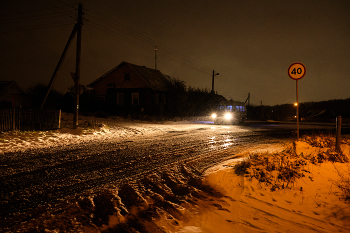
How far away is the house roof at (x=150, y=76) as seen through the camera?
33.9m

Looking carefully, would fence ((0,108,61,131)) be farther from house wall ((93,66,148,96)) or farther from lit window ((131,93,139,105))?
lit window ((131,93,139,105))

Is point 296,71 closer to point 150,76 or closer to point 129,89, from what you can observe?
point 129,89

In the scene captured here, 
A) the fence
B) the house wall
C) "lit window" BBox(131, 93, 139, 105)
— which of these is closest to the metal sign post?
the fence

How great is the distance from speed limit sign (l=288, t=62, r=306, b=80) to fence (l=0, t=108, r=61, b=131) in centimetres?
1204

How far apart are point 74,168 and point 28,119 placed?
27.7 feet

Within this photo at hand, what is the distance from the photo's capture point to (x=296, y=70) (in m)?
7.74

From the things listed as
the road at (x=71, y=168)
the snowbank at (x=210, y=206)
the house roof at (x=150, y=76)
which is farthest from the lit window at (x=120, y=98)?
the snowbank at (x=210, y=206)

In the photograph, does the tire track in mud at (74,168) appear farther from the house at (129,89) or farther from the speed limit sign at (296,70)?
the house at (129,89)

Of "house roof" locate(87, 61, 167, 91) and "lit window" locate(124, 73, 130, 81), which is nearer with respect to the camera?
"house roof" locate(87, 61, 167, 91)

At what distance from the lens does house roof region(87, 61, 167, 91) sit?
3388 cm

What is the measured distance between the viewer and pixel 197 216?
141 inches

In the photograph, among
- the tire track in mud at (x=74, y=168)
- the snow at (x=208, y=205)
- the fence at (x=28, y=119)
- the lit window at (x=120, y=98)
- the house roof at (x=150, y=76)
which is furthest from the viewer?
the lit window at (x=120, y=98)

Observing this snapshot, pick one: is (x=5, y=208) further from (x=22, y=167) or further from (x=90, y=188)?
(x=22, y=167)

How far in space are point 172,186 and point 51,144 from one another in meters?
6.77
